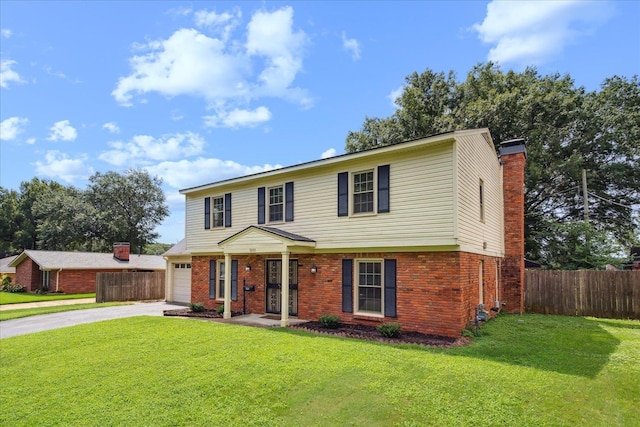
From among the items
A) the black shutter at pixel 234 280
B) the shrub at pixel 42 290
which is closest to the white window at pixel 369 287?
the black shutter at pixel 234 280

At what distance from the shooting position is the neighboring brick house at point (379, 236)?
9.28 metres

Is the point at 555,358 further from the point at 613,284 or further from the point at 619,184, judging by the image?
the point at 619,184

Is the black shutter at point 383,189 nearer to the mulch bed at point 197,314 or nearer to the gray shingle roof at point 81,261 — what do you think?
the mulch bed at point 197,314

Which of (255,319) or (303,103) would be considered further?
(303,103)

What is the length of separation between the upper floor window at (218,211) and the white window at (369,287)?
6.80 m

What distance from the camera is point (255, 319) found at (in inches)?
471

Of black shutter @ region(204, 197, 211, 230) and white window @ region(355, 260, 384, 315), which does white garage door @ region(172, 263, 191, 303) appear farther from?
white window @ region(355, 260, 384, 315)

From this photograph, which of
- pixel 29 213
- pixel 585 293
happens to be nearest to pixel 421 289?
pixel 585 293

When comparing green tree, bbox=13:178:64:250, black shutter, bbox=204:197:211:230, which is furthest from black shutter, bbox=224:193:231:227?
green tree, bbox=13:178:64:250

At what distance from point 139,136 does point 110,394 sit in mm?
23067

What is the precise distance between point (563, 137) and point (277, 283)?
789 inches

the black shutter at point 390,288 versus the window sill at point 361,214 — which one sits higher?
the window sill at point 361,214

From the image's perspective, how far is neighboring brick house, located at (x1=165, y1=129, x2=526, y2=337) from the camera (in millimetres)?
9281

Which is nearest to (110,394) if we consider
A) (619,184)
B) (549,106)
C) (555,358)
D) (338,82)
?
(555,358)
